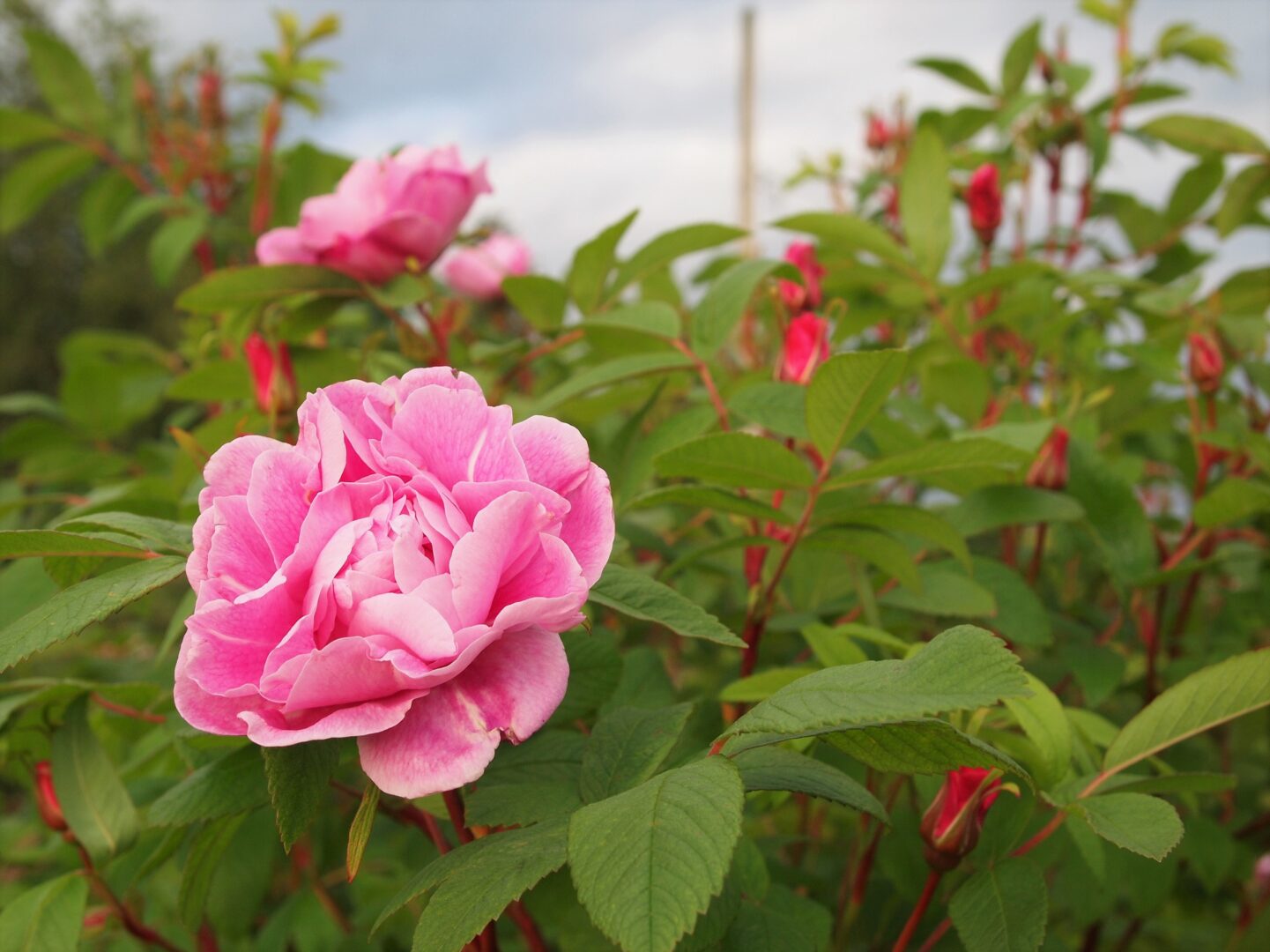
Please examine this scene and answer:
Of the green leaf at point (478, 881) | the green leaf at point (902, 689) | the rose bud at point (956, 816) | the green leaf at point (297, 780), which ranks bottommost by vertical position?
the rose bud at point (956, 816)

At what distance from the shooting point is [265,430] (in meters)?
0.75

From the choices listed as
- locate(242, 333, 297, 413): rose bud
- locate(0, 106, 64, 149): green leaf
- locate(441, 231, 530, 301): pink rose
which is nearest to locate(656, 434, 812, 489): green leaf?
locate(242, 333, 297, 413): rose bud

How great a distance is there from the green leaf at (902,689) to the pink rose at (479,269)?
88cm

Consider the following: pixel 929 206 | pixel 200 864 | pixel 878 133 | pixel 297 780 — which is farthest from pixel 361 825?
pixel 878 133

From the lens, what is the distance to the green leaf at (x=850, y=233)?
0.85 metres

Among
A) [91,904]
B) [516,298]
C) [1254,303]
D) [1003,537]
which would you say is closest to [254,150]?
[516,298]

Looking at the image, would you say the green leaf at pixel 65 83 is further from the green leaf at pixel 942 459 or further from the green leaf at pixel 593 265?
the green leaf at pixel 942 459

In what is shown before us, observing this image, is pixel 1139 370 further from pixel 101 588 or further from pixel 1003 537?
pixel 101 588

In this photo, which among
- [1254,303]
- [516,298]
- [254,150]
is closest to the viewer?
[516,298]

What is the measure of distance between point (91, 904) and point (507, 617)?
0.81 metres

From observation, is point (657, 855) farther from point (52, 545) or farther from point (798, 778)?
point (52, 545)

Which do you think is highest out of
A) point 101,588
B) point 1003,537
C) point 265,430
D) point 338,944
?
point 101,588

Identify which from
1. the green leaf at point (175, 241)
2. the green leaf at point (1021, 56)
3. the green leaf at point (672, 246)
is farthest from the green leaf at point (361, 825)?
the green leaf at point (1021, 56)

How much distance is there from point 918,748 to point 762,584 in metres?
0.27
